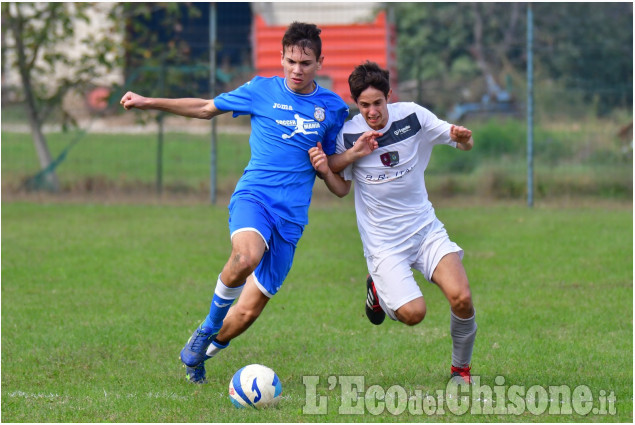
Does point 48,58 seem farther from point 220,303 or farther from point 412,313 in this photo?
point 412,313

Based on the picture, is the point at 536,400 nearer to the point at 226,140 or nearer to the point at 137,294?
the point at 137,294

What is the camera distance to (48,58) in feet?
55.5

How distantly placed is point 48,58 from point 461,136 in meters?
12.5

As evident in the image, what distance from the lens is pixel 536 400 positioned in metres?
5.65

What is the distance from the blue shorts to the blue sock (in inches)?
7.2

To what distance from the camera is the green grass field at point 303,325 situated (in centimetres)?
573

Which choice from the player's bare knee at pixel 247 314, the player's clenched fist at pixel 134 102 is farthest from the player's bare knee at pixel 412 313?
the player's clenched fist at pixel 134 102

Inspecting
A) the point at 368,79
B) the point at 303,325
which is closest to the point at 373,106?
the point at 368,79

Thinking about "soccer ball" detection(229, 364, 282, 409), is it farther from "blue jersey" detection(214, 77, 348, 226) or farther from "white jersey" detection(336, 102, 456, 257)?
"white jersey" detection(336, 102, 456, 257)

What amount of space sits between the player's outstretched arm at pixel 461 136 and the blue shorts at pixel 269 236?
1.19 m

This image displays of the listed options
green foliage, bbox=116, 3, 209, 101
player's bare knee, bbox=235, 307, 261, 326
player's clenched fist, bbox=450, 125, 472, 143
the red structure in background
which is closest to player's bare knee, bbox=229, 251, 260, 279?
player's bare knee, bbox=235, 307, 261, 326

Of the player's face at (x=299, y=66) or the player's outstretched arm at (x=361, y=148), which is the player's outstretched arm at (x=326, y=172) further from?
the player's face at (x=299, y=66)

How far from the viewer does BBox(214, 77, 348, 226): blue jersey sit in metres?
6.08

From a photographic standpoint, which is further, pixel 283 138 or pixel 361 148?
pixel 283 138
